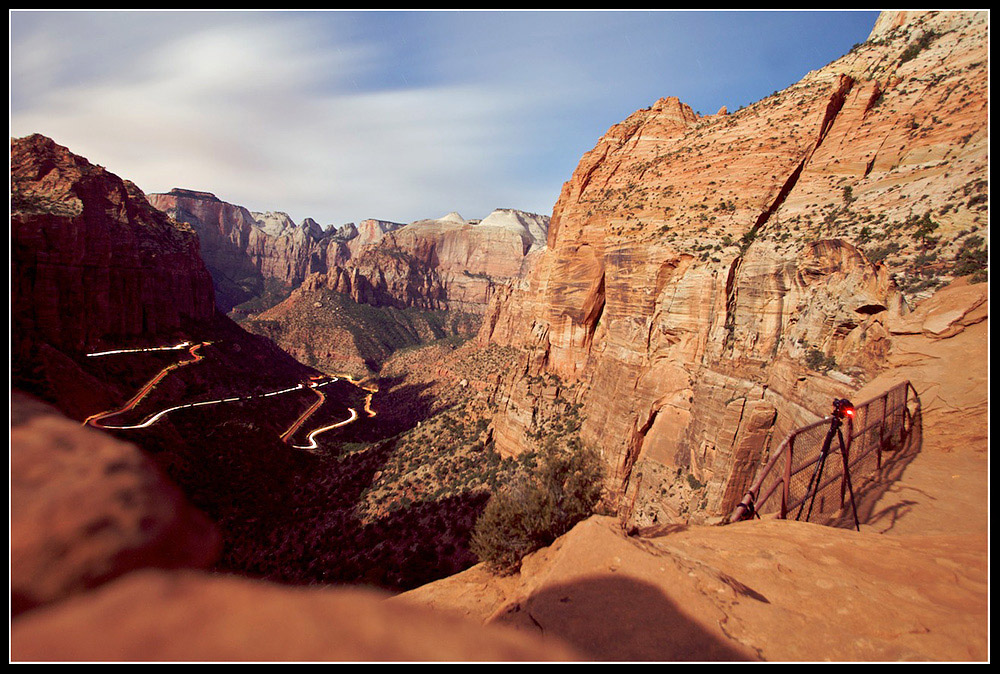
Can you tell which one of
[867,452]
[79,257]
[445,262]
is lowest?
[867,452]

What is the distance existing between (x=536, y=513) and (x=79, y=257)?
40744 mm

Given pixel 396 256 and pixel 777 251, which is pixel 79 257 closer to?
pixel 777 251

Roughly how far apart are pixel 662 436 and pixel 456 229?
162 metres

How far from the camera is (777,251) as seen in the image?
17.4 meters

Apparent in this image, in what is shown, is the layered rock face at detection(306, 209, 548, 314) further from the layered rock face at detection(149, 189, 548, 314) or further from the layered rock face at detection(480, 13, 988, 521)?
the layered rock face at detection(480, 13, 988, 521)

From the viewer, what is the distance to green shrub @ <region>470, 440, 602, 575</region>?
882cm

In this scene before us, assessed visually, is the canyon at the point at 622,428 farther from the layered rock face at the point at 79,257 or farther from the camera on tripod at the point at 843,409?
the camera on tripod at the point at 843,409

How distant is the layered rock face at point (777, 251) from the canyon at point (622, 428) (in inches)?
5.3

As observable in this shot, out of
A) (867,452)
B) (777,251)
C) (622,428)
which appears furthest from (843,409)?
(622,428)

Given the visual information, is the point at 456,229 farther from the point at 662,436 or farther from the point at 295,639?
the point at 295,639

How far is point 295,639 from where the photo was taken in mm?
1924

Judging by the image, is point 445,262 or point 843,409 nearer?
point 843,409

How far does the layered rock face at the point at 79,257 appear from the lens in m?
25.6

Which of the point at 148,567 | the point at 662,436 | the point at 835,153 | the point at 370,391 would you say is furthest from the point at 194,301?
the point at 835,153
